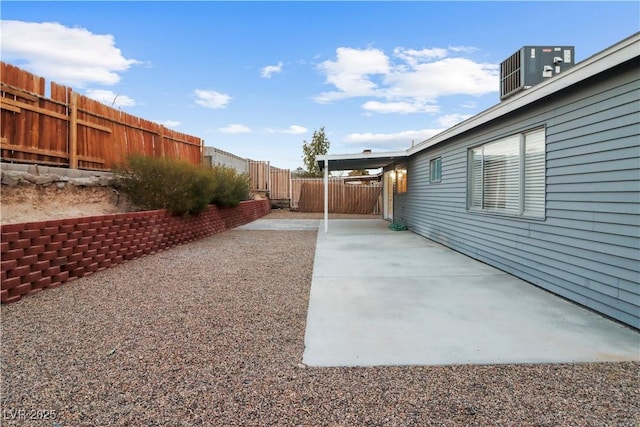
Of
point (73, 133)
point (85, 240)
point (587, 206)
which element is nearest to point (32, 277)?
point (85, 240)

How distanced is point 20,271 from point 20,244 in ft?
0.99

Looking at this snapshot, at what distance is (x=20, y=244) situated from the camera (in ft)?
13.2

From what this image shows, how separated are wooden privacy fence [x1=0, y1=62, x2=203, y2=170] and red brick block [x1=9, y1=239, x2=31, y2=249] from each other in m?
2.09

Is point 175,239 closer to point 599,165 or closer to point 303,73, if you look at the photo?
point 599,165

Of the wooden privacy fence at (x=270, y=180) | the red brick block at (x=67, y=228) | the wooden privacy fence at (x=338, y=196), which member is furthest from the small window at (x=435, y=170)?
the wooden privacy fence at (x=270, y=180)

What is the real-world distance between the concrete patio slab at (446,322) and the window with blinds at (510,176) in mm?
1074

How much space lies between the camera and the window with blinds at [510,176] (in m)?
4.75

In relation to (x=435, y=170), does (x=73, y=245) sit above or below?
below

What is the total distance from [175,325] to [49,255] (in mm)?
2415

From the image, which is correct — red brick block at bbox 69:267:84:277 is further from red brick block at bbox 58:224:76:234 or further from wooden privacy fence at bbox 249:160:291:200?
wooden privacy fence at bbox 249:160:291:200

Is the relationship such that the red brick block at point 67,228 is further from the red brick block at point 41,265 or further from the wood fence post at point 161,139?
the wood fence post at point 161,139

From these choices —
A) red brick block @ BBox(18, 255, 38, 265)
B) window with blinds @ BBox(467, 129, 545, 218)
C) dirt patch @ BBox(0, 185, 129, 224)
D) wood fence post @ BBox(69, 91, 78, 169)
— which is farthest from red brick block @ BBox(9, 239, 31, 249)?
window with blinds @ BBox(467, 129, 545, 218)

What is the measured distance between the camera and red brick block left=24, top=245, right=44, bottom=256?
4133 millimetres

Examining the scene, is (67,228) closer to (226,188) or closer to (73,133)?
(73,133)
